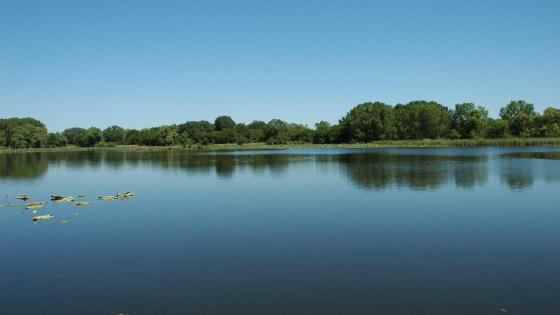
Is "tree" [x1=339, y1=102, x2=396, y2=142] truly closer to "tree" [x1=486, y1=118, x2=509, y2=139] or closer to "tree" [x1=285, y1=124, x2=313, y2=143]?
"tree" [x1=285, y1=124, x2=313, y2=143]

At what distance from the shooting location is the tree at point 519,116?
391ft

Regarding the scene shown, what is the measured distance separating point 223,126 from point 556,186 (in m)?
168

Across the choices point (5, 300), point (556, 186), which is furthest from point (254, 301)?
point (556, 186)

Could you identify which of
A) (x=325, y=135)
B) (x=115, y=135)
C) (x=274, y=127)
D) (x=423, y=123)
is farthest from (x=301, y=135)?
(x=115, y=135)

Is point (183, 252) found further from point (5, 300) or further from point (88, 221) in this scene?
point (88, 221)

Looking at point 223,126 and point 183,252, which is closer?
point 183,252

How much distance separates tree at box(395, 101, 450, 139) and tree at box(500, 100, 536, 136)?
16.9 meters

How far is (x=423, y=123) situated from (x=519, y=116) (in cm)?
2576

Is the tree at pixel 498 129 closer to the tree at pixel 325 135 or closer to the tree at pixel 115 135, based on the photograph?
the tree at pixel 325 135

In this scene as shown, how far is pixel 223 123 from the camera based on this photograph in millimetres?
190000

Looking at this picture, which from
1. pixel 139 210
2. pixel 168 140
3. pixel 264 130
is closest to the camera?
pixel 139 210

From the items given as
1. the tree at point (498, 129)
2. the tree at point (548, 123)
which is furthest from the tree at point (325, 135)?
the tree at point (548, 123)

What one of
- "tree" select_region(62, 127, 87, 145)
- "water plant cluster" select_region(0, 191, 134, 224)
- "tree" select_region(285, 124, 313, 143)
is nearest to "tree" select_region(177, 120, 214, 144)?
"tree" select_region(285, 124, 313, 143)

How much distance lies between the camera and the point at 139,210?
24641mm
